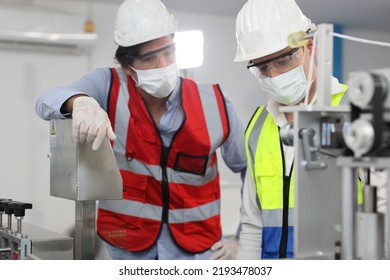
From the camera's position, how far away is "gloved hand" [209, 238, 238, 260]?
6.07ft

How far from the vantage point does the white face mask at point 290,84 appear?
4.73 ft

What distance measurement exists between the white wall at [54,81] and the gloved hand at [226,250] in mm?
268

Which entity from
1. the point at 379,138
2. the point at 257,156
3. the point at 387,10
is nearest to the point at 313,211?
the point at 379,138

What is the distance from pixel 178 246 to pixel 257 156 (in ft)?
1.78

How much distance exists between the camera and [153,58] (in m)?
1.74

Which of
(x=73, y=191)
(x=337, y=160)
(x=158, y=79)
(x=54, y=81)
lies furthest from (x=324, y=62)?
(x=54, y=81)

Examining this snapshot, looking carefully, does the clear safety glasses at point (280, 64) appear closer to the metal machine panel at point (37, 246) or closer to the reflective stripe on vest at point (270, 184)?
the reflective stripe on vest at point (270, 184)

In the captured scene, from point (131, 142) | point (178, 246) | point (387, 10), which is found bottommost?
point (178, 246)

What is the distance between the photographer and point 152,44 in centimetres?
175

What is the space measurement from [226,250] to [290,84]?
72cm

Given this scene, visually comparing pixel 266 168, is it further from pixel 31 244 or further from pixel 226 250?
pixel 31 244

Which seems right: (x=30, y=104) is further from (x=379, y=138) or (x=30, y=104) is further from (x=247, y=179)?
(x=379, y=138)

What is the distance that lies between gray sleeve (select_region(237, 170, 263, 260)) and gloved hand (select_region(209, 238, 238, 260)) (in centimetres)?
24

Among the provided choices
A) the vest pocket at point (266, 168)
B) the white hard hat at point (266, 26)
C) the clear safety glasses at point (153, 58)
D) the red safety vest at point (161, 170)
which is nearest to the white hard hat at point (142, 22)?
the clear safety glasses at point (153, 58)
